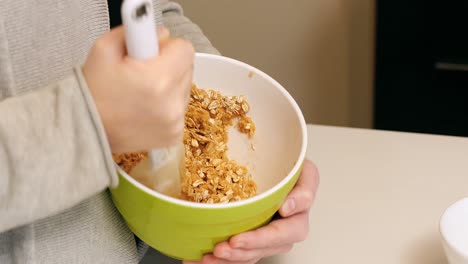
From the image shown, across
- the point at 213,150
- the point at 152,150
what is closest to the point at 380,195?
the point at 213,150

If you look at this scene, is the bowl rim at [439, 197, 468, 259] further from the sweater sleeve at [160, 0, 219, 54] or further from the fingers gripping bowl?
the sweater sleeve at [160, 0, 219, 54]

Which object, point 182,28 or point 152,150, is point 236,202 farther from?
point 182,28

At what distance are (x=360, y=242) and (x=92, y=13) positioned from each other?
39 centimetres

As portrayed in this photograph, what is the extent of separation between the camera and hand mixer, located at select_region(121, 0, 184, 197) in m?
0.43

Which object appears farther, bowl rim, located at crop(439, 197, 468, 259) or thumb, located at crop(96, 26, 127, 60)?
bowl rim, located at crop(439, 197, 468, 259)

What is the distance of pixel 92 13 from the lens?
635 mm

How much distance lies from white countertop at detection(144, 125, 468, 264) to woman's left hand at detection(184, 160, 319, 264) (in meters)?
0.11

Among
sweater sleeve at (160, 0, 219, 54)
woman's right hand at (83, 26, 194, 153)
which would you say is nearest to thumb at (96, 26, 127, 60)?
woman's right hand at (83, 26, 194, 153)

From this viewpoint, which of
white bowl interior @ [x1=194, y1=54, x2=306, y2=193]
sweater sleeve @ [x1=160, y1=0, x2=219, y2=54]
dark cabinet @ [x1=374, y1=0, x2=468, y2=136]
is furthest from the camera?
dark cabinet @ [x1=374, y1=0, x2=468, y2=136]

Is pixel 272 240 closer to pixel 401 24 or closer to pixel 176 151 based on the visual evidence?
pixel 176 151

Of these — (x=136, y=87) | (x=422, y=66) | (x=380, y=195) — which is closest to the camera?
(x=136, y=87)

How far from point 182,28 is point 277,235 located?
1.08 ft

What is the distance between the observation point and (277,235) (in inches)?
24.8

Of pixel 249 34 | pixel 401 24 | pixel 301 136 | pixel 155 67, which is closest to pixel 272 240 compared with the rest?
pixel 301 136
